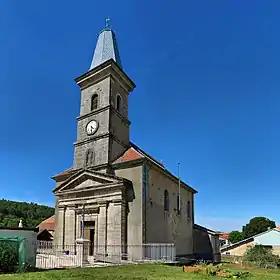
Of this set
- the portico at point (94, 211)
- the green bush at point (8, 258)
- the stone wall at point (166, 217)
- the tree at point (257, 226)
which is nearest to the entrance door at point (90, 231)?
the portico at point (94, 211)

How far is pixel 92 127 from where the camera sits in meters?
27.1

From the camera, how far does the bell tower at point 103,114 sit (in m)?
25.7

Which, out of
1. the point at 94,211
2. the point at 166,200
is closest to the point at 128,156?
the point at 94,211

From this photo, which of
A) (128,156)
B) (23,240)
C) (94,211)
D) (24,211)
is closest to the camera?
(23,240)

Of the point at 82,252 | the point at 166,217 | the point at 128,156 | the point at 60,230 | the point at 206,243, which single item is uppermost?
the point at 128,156

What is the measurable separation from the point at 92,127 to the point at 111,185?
6.51 meters

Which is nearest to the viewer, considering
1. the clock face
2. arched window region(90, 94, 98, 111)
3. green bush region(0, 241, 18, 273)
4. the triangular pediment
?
green bush region(0, 241, 18, 273)

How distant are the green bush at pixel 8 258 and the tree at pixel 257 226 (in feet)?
216

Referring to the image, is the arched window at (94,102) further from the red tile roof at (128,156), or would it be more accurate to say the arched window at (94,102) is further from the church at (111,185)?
the red tile roof at (128,156)

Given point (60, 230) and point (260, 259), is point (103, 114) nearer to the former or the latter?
point (60, 230)

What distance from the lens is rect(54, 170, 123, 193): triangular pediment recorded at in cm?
2335

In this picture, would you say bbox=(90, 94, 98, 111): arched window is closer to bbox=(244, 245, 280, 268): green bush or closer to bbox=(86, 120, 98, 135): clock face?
bbox=(86, 120, 98, 135): clock face

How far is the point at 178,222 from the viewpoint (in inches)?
1141

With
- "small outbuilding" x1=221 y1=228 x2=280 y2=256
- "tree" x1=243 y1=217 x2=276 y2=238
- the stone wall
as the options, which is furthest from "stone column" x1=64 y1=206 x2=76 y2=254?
"tree" x1=243 y1=217 x2=276 y2=238
